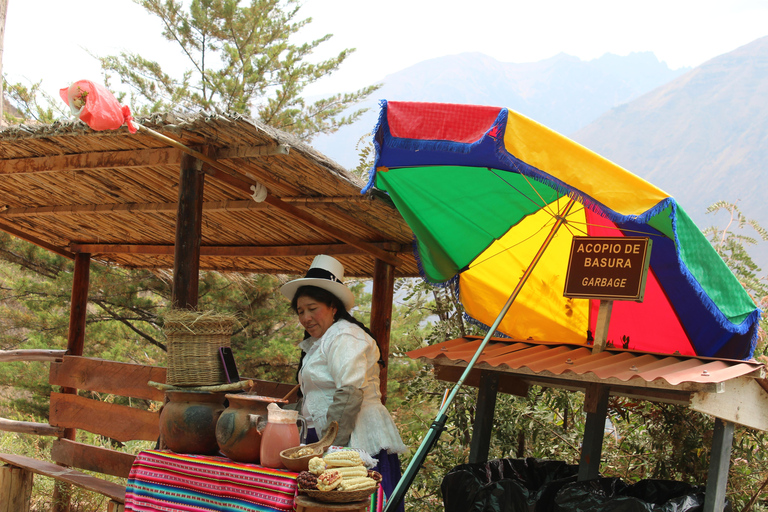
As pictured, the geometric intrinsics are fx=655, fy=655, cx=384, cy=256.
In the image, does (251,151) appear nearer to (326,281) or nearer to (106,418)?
(326,281)

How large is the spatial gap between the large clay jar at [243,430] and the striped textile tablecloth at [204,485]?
0.05 m

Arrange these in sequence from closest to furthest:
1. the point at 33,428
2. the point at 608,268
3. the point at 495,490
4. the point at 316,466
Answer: the point at 316,466 → the point at 495,490 → the point at 608,268 → the point at 33,428

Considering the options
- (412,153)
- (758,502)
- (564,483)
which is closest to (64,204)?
(412,153)

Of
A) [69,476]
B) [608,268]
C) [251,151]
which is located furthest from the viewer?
[69,476]

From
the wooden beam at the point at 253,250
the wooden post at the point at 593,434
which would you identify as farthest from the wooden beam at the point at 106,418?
the wooden post at the point at 593,434

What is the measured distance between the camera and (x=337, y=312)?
370cm

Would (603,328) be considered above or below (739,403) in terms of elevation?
above

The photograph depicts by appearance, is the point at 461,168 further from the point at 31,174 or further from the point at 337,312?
the point at 31,174

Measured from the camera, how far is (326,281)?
11.9 feet

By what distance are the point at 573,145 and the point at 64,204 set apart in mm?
4706

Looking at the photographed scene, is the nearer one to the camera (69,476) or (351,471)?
(351,471)

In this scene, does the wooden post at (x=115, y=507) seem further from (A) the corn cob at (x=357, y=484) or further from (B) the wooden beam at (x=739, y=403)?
(B) the wooden beam at (x=739, y=403)

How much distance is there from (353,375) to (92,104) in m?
1.74

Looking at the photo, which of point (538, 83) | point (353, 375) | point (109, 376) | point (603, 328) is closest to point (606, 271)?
point (603, 328)
